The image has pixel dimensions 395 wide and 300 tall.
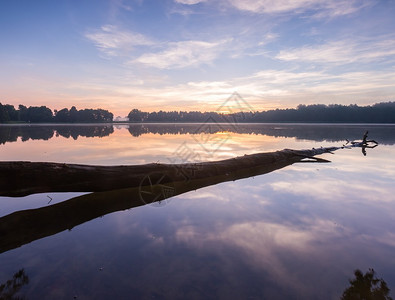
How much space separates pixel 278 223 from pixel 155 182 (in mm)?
4251

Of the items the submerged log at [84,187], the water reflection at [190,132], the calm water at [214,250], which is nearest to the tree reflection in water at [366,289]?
the calm water at [214,250]

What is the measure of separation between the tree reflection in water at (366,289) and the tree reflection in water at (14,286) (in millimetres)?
4019

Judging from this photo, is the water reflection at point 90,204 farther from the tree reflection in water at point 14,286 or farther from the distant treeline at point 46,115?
the distant treeline at point 46,115

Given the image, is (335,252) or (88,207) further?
(88,207)

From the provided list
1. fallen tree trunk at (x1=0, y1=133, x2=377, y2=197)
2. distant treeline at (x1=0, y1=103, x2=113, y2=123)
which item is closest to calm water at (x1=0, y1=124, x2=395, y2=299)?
fallen tree trunk at (x1=0, y1=133, x2=377, y2=197)

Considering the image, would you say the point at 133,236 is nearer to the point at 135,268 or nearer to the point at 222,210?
the point at 135,268

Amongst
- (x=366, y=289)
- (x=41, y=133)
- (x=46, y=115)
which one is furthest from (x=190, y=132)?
(x=46, y=115)

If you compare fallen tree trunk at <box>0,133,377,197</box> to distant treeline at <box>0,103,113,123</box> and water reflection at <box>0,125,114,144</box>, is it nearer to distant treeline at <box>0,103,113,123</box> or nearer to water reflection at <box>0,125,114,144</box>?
water reflection at <box>0,125,114,144</box>

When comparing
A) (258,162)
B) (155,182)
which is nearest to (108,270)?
(155,182)

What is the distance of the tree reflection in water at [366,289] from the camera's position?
2.72 meters

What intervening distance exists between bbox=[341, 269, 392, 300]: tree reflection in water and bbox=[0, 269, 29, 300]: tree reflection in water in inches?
158

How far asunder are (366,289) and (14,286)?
4520 mm

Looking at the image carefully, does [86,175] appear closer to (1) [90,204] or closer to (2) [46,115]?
(1) [90,204]

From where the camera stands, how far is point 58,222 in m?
4.84
